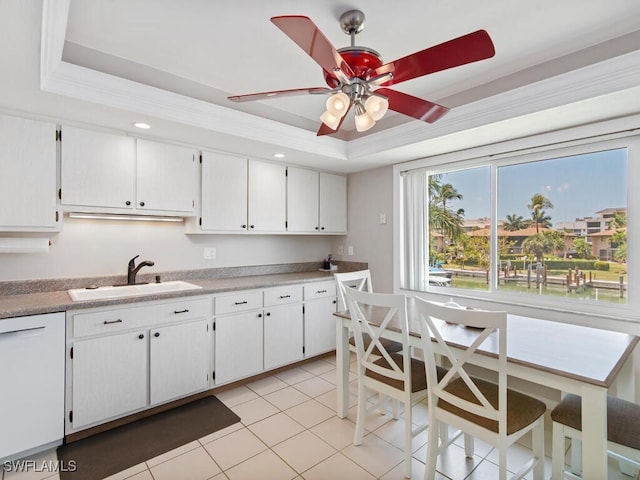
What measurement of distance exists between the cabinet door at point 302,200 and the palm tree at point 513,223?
6.18 feet

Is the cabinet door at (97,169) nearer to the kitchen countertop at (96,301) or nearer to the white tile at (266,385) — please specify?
the kitchen countertop at (96,301)

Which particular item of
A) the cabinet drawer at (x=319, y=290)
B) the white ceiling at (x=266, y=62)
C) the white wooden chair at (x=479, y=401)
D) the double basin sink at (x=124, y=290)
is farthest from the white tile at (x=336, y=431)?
the white ceiling at (x=266, y=62)

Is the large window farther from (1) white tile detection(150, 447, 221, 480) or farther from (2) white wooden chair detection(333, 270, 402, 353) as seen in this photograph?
(1) white tile detection(150, 447, 221, 480)

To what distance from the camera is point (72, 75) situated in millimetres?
1913

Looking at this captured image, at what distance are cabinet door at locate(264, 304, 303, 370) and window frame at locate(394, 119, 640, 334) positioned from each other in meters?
1.29

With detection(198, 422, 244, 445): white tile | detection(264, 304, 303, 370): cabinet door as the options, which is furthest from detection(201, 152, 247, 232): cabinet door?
detection(198, 422, 244, 445): white tile

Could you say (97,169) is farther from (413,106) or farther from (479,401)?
(479,401)

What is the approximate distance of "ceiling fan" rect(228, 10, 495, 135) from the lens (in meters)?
1.21

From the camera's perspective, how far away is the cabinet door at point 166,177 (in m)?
2.61

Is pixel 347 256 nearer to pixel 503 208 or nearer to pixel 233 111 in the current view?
pixel 503 208

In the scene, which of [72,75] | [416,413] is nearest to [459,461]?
[416,413]

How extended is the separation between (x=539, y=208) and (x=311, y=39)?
92.2 inches

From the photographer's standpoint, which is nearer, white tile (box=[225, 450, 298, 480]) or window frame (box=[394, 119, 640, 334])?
white tile (box=[225, 450, 298, 480])

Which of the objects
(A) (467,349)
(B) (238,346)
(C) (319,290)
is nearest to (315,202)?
(C) (319,290)
